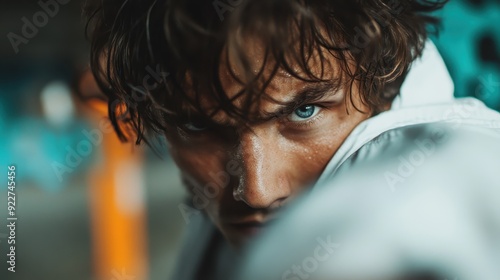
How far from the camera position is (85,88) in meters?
0.67

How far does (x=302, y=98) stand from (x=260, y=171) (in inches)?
2.5

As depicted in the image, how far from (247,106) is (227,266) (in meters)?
0.25

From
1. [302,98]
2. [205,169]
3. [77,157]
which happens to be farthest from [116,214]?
[302,98]

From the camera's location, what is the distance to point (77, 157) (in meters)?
0.84

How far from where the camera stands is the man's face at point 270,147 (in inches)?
16.7

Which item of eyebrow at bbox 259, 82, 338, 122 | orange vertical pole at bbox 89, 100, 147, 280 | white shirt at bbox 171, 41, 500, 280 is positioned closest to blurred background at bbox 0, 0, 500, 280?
orange vertical pole at bbox 89, 100, 147, 280

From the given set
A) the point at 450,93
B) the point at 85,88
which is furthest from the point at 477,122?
the point at 85,88

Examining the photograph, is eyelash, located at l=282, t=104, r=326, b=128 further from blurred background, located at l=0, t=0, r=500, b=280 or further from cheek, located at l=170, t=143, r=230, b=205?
blurred background, located at l=0, t=0, r=500, b=280

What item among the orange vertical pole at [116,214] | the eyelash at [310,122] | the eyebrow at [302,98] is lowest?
the orange vertical pole at [116,214]

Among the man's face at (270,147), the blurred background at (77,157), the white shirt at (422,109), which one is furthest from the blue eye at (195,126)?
the blurred background at (77,157)

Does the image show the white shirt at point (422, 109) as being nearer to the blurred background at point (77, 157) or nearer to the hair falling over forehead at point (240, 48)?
the hair falling over forehead at point (240, 48)

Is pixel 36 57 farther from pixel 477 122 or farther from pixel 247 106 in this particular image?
pixel 477 122

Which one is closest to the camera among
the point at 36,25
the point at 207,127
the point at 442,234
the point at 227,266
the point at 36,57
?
the point at 442,234

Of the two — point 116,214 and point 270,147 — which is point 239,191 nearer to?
point 270,147
